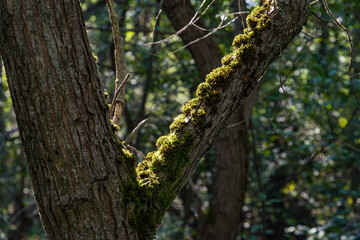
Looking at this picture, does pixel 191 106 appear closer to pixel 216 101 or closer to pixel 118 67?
pixel 216 101

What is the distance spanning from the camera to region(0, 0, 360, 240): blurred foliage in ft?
14.5

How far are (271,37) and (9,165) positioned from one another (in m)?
7.53

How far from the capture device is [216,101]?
5.34ft

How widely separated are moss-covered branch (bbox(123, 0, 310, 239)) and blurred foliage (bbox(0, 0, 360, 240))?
6.19ft

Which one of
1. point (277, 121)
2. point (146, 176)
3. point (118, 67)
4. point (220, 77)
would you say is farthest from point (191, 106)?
point (277, 121)

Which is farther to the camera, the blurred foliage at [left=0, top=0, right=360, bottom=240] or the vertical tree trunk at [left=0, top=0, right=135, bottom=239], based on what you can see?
the blurred foliage at [left=0, top=0, right=360, bottom=240]

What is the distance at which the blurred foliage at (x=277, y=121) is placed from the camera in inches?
174

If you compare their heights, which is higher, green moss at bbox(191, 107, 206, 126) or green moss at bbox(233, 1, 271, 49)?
green moss at bbox(233, 1, 271, 49)

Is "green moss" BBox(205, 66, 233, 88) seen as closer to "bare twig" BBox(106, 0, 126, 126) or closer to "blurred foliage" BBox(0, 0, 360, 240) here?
"bare twig" BBox(106, 0, 126, 126)

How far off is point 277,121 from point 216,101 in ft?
8.08

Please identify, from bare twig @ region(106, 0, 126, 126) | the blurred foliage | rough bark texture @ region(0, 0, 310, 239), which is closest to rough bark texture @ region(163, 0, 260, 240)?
the blurred foliage

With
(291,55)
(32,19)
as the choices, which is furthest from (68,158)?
(291,55)

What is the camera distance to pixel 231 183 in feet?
12.6

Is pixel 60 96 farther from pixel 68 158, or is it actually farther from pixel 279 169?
pixel 279 169
